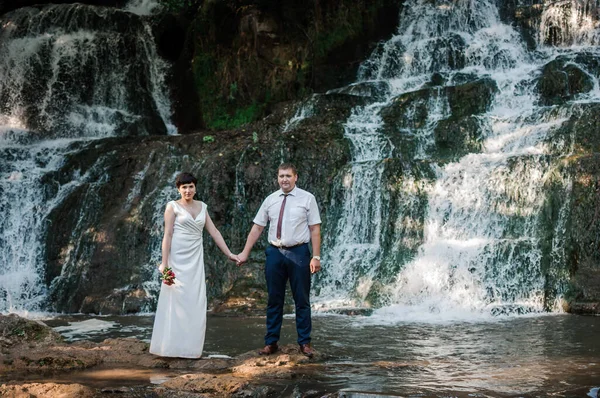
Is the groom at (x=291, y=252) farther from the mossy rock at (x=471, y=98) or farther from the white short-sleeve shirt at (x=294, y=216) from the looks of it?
the mossy rock at (x=471, y=98)

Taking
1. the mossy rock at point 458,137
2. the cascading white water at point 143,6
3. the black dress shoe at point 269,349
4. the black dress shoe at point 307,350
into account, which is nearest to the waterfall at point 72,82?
the cascading white water at point 143,6

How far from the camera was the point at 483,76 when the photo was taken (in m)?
18.6

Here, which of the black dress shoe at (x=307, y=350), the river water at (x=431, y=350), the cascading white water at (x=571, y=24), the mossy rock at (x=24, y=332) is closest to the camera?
the river water at (x=431, y=350)

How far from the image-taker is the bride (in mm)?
6793

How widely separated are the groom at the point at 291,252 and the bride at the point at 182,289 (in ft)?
2.24

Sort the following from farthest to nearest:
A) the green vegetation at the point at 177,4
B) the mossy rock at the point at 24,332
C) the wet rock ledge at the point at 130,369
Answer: the green vegetation at the point at 177,4
the mossy rock at the point at 24,332
the wet rock ledge at the point at 130,369

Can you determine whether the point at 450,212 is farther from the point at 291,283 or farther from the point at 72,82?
the point at 72,82

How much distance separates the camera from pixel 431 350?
7637 mm

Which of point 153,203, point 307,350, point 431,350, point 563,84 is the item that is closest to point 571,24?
point 563,84

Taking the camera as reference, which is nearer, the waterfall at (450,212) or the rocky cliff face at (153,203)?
the waterfall at (450,212)

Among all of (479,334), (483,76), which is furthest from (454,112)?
(479,334)

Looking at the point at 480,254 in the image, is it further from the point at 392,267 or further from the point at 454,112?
the point at 454,112

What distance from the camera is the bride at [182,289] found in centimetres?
679

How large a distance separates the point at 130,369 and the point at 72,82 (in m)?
16.3
